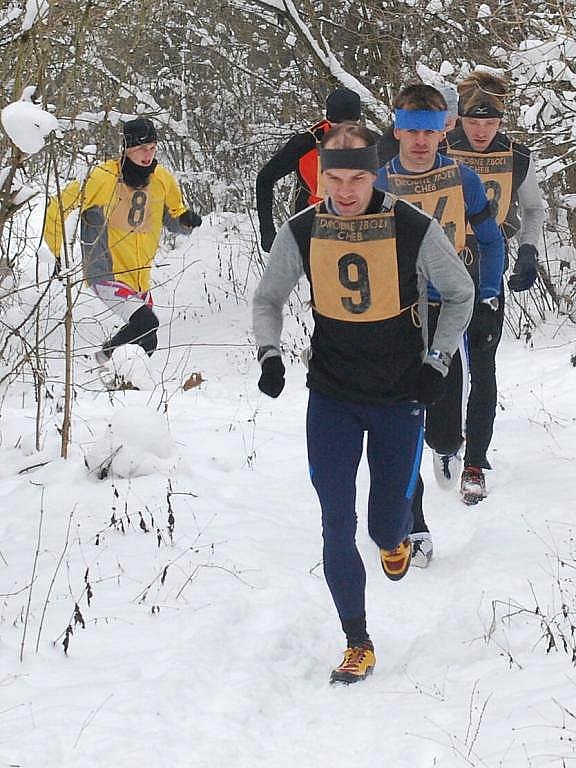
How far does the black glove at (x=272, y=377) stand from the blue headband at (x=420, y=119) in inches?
54.3

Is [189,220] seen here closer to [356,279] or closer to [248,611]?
[248,611]

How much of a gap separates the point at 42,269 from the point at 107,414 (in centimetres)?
698

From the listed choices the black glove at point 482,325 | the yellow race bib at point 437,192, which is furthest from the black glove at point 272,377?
the black glove at point 482,325

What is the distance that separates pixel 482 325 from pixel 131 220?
3.18m

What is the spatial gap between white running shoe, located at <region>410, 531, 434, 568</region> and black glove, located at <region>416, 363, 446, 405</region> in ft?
4.22

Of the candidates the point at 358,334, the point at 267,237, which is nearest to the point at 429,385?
the point at 358,334

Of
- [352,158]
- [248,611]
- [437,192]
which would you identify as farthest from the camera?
[437,192]

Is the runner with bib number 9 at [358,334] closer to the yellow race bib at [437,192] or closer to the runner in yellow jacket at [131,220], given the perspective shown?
the yellow race bib at [437,192]

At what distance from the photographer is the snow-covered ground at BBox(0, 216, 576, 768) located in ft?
9.84

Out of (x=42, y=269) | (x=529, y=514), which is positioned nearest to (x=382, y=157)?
(x=529, y=514)

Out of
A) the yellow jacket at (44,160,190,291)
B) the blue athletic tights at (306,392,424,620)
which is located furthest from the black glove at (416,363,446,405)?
the yellow jacket at (44,160,190,291)

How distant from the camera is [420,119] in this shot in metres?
4.27

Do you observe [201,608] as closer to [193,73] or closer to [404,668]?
[404,668]

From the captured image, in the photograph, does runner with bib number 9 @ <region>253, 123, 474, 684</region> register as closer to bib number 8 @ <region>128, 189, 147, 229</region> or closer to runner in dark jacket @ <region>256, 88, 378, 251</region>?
runner in dark jacket @ <region>256, 88, 378, 251</region>
